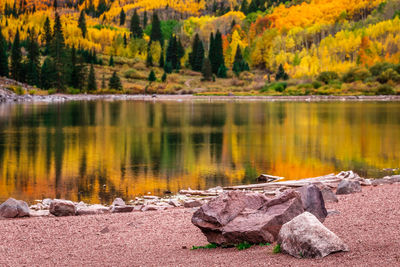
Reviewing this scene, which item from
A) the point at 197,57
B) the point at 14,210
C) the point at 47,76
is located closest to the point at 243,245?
the point at 14,210

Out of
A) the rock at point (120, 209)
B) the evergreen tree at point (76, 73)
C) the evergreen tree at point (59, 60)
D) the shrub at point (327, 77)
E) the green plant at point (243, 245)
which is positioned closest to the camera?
the green plant at point (243, 245)

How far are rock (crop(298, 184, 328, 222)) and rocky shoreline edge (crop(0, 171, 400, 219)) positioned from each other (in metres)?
1.70

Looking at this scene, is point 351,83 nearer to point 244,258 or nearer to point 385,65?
point 385,65

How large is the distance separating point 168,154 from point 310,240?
65.0ft

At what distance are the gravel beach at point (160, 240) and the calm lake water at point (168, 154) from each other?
5.09 metres

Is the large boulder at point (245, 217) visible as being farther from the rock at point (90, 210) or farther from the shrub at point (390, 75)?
the shrub at point (390, 75)

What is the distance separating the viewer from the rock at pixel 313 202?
34.2 ft

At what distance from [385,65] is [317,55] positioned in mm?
45304

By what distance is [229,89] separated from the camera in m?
125

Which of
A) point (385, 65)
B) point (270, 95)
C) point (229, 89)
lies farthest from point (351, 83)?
point (229, 89)

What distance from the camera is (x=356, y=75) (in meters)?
118

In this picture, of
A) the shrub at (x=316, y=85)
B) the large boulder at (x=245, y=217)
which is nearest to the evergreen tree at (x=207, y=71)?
the shrub at (x=316, y=85)

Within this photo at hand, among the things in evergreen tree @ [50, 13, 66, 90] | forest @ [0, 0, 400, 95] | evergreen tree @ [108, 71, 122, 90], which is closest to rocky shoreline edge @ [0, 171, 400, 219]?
forest @ [0, 0, 400, 95]

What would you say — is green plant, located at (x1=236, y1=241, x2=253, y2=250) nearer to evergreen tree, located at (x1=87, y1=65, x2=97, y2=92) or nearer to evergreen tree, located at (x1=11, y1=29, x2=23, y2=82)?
evergreen tree, located at (x1=11, y1=29, x2=23, y2=82)
